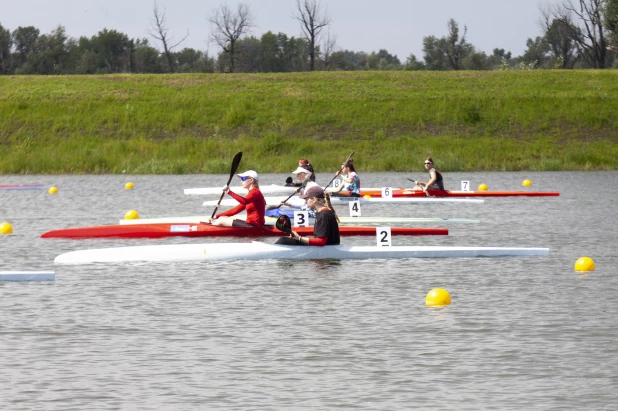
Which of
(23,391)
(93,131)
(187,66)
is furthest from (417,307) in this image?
(187,66)

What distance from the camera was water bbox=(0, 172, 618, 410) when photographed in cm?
900

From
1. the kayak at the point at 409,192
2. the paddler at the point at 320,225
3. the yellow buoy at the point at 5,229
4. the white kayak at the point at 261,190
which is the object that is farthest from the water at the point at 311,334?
the white kayak at the point at 261,190

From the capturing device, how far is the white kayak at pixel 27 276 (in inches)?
570

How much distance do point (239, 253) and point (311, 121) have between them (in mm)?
42356

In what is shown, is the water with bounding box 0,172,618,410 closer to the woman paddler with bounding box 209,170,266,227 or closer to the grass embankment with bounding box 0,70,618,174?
the woman paddler with bounding box 209,170,266,227

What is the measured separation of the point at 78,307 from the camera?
12891mm

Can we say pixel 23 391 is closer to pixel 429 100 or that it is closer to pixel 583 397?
pixel 583 397

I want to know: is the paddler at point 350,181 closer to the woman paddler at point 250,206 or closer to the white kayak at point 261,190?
the white kayak at point 261,190

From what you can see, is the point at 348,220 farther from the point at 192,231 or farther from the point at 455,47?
the point at 455,47

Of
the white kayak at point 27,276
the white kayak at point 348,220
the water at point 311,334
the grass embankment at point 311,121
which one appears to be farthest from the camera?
the grass embankment at point 311,121

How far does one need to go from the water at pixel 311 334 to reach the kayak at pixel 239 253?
0.16 metres

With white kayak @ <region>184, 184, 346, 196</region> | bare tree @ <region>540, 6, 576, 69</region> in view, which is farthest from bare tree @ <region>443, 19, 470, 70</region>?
white kayak @ <region>184, 184, 346, 196</region>

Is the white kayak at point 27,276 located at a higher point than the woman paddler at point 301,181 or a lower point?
lower

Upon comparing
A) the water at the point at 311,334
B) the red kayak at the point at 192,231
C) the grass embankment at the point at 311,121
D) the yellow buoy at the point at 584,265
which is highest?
the grass embankment at the point at 311,121
